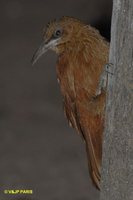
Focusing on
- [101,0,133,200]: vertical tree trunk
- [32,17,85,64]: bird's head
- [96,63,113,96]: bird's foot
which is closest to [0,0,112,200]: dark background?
[32,17,85,64]: bird's head

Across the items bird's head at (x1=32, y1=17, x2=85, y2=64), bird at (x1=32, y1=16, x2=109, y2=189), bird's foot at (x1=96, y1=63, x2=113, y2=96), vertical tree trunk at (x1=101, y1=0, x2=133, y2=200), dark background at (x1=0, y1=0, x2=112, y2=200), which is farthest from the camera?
dark background at (x1=0, y1=0, x2=112, y2=200)

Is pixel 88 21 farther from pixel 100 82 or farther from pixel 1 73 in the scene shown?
pixel 100 82

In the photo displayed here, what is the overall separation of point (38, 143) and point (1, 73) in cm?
176

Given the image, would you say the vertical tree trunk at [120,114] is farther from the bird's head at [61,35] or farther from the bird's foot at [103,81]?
the bird's head at [61,35]

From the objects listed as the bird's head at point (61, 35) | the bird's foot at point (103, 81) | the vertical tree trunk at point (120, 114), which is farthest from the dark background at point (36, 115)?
the vertical tree trunk at point (120, 114)

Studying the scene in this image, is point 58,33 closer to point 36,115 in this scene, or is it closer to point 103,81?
point 103,81

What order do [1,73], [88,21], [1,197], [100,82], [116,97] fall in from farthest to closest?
[88,21], [1,73], [1,197], [100,82], [116,97]

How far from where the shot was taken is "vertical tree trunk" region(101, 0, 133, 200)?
11.7 ft

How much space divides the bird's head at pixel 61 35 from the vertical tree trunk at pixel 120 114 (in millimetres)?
1287

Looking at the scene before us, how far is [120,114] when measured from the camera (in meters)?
3.75

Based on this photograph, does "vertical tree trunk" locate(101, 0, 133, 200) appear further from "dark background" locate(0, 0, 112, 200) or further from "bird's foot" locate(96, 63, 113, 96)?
"dark background" locate(0, 0, 112, 200)

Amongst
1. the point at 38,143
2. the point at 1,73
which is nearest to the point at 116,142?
the point at 38,143

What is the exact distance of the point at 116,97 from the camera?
374 cm

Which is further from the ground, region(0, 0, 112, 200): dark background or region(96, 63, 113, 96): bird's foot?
region(96, 63, 113, 96): bird's foot
